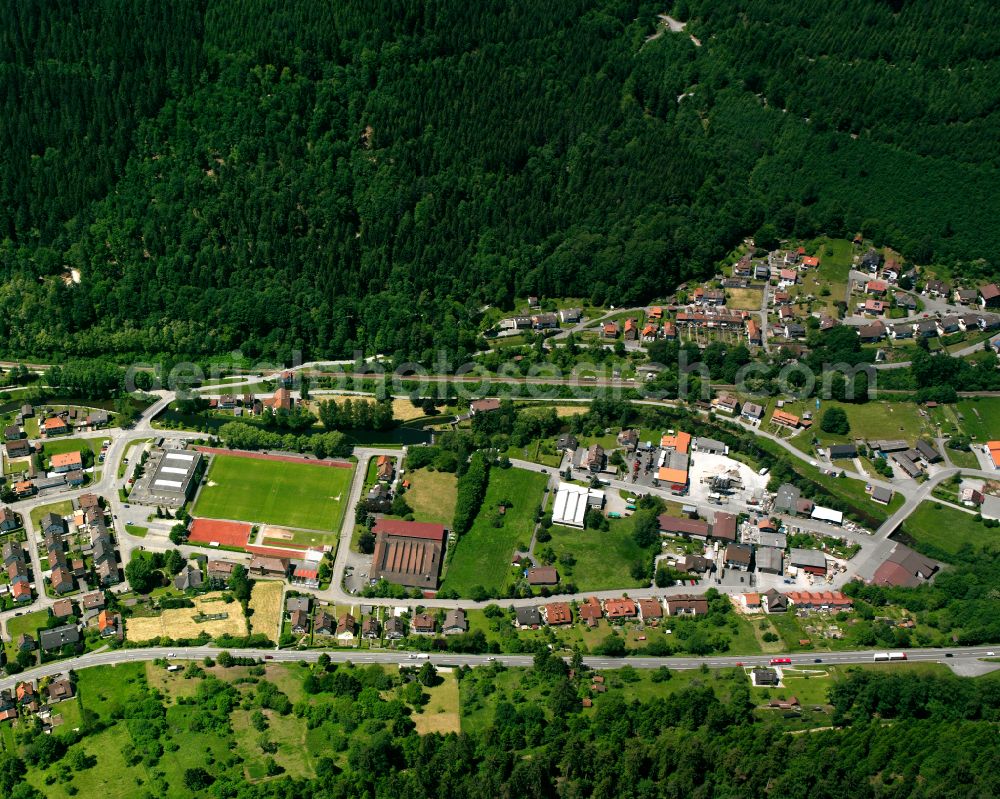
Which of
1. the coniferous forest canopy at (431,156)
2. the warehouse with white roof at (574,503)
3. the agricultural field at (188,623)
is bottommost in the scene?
the agricultural field at (188,623)

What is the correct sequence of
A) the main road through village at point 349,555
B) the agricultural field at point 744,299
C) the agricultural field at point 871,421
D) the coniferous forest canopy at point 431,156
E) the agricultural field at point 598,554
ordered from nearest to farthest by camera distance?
the main road through village at point 349,555 → the agricultural field at point 598,554 → the agricultural field at point 871,421 → the coniferous forest canopy at point 431,156 → the agricultural field at point 744,299

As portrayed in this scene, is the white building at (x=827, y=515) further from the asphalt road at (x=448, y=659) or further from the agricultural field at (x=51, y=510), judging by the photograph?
the agricultural field at (x=51, y=510)

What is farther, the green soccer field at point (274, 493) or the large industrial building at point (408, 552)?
the green soccer field at point (274, 493)

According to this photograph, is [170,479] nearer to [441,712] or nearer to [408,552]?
→ [408,552]

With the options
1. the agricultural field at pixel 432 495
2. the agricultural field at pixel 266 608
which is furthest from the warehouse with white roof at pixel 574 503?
the agricultural field at pixel 266 608

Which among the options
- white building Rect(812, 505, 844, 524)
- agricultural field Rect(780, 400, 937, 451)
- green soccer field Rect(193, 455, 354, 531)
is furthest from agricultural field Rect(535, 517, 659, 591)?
agricultural field Rect(780, 400, 937, 451)

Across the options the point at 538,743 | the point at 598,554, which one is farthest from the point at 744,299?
the point at 538,743
